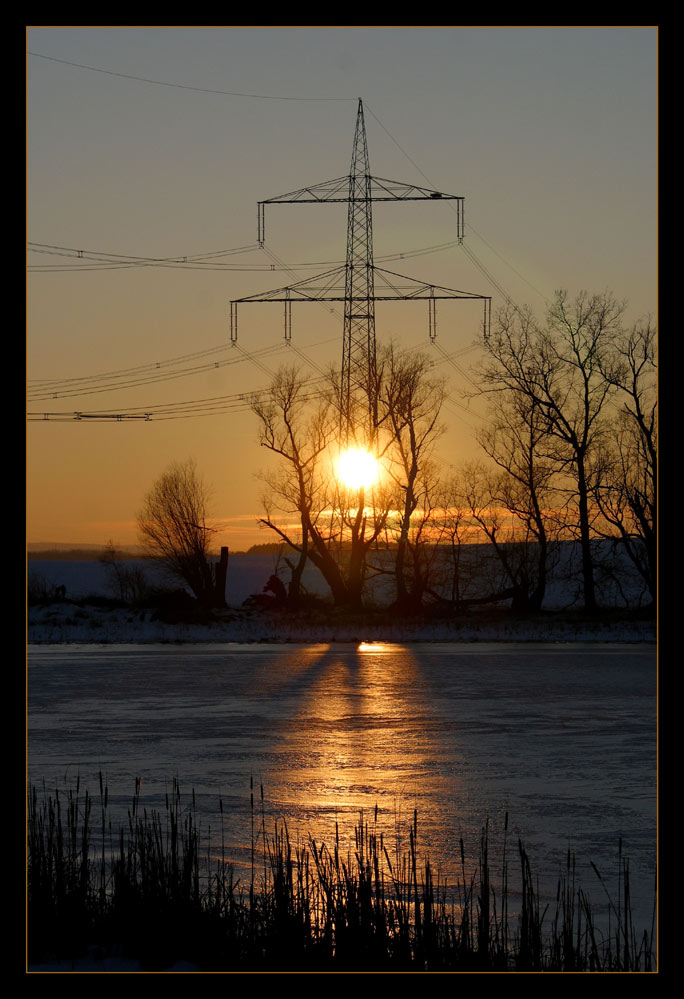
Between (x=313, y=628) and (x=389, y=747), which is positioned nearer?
(x=389, y=747)

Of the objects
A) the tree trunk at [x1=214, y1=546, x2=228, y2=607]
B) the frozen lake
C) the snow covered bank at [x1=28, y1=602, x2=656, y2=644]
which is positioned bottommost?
the snow covered bank at [x1=28, y1=602, x2=656, y2=644]

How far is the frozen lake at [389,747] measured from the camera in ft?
32.4

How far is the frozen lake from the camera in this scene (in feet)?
32.4

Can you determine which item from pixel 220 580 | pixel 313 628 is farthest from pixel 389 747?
pixel 220 580

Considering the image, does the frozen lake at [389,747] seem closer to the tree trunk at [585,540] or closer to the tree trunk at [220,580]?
the tree trunk at [585,540]

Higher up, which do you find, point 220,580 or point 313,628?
point 220,580

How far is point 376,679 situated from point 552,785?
1145 centimetres

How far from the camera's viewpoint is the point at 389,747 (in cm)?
1437

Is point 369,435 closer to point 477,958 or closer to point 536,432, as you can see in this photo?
point 536,432

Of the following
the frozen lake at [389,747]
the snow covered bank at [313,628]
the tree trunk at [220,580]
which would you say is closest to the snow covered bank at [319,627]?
the snow covered bank at [313,628]

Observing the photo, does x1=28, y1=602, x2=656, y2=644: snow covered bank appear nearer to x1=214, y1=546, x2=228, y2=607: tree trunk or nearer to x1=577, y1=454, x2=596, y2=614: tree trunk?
x1=577, y1=454, x2=596, y2=614: tree trunk

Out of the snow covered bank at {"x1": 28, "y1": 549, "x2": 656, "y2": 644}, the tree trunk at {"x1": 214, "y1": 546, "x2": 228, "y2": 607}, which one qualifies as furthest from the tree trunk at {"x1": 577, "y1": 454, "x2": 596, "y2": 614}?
the tree trunk at {"x1": 214, "y1": 546, "x2": 228, "y2": 607}

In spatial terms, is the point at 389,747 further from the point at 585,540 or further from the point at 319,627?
the point at 585,540

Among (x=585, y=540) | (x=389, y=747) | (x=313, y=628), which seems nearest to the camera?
(x=389, y=747)
